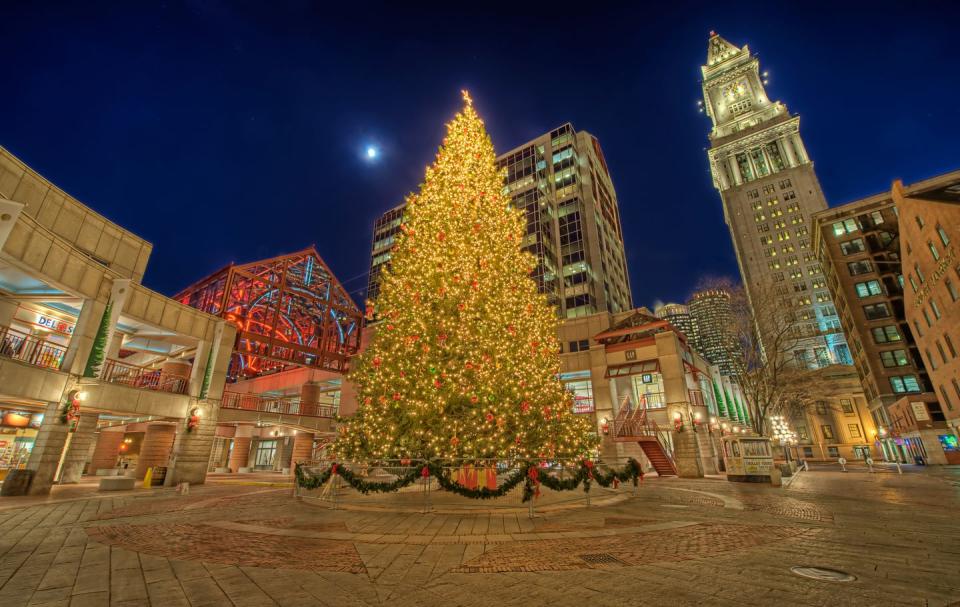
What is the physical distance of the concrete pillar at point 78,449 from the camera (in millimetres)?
20859

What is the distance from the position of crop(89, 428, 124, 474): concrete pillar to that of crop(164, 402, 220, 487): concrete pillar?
12.8 meters

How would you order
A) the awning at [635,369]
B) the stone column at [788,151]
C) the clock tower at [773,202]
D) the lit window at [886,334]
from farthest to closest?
the stone column at [788,151], the clock tower at [773,202], the lit window at [886,334], the awning at [635,369]

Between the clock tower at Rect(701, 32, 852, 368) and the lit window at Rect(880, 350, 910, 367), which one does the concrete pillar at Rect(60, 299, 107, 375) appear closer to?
the lit window at Rect(880, 350, 910, 367)

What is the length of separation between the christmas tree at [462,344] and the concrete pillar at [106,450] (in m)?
26.8

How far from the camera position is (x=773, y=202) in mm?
107938

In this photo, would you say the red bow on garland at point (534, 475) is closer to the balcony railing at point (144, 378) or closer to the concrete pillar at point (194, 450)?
the concrete pillar at point (194, 450)

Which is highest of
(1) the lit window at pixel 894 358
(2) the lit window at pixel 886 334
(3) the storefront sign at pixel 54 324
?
(2) the lit window at pixel 886 334

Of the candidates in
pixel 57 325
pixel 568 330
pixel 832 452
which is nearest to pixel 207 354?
pixel 57 325

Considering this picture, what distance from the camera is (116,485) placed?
686 inches

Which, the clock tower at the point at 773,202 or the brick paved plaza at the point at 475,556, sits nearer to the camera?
the brick paved plaza at the point at 475,556

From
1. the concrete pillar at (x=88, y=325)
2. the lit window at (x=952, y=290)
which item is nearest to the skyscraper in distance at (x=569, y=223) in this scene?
the lit window at (x=952, y=290)

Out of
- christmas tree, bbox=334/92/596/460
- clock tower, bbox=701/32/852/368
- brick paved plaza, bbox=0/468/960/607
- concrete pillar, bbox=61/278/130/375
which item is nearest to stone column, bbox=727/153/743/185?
clock tower, bbox=701/32/852/368

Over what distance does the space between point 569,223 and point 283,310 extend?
43.9 meters

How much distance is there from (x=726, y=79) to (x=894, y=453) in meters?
152
